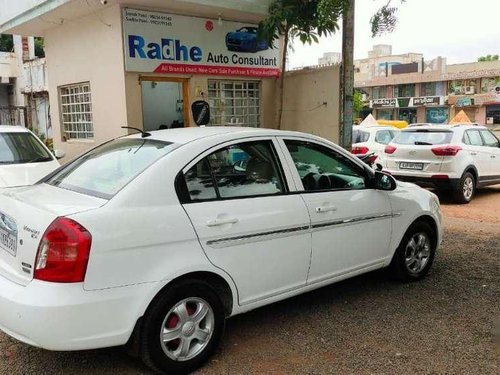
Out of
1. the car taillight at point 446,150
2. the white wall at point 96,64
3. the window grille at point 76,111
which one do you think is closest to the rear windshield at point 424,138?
the car taillight at point 446,150

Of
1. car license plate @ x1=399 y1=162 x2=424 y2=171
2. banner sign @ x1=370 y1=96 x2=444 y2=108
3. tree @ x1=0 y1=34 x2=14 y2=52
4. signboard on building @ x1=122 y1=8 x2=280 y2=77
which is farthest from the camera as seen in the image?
banner sign @ x1=370 y1=96 x2=444 y2=108

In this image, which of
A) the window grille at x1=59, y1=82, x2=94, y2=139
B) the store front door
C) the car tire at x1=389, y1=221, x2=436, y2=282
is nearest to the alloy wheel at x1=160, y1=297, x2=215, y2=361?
the car tire at x1=389, y1=221, x2=436, y2=282

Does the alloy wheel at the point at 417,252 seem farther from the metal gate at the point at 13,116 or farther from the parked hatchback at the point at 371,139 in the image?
the metal gate at the point at 13,116

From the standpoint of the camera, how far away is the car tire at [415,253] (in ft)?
15.4

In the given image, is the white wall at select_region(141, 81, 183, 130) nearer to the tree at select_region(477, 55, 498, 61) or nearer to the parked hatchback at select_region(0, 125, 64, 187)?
the parked hatchback at select_region(0, 125, 64, 187)

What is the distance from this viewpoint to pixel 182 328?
Result: 3.12 metres

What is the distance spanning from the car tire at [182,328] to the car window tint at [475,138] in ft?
28.0

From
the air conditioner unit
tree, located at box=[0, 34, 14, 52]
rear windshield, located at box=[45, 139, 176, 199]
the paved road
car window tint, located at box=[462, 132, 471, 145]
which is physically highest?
tree, located at box=[0, 34, 14, 52]

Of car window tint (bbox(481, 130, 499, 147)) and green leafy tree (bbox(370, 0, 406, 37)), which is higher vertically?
green leafy tree (bbox(370, 0, 406, 37))

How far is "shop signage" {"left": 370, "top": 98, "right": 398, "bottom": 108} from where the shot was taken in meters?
49.9

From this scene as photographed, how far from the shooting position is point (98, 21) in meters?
8.78

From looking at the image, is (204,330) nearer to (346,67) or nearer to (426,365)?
(426,365)

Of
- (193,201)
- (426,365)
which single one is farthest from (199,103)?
(426,365)

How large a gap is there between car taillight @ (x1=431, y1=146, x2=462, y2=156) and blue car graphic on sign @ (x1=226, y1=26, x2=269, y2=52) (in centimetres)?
395
